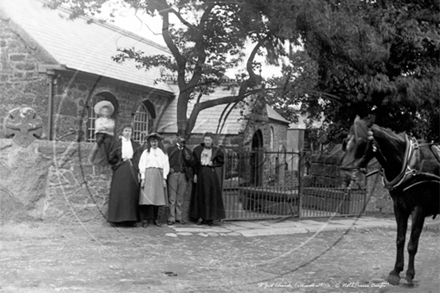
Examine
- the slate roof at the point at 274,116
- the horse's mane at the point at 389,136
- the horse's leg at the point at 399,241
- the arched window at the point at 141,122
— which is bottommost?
the horse's leg at the point at 399,241

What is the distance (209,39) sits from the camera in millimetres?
9000

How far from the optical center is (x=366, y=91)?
35.7ft

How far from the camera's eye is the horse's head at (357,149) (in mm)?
4762

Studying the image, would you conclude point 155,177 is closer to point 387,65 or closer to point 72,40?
point 387,65

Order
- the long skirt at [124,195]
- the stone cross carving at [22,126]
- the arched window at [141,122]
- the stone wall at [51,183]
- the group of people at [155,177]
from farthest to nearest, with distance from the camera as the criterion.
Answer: the arched window at [141,122]
the group of people at [155,177]
the long skirt at [124,195]
the stone cross carving at [22,126]
the stone wall at [51,183]

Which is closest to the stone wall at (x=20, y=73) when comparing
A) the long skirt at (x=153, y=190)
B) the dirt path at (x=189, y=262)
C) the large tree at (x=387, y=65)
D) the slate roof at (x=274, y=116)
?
the long skirt at (x=153, y=190)

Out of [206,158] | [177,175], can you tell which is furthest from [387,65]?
[177,175]

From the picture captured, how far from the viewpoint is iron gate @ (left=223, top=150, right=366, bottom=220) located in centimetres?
977

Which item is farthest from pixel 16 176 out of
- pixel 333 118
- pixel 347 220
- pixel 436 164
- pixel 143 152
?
pixel 333 118

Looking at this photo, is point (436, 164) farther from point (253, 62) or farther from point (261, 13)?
point (253, 62)

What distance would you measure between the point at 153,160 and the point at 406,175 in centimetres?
466

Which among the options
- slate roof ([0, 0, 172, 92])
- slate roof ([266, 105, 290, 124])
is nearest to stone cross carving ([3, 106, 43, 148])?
slate roof ([0, 0, 172, 92])

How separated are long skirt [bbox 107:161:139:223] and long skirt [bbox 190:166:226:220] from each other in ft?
3.99

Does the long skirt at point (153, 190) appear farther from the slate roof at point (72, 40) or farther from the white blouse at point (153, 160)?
the slate roof at point (72, 40)
